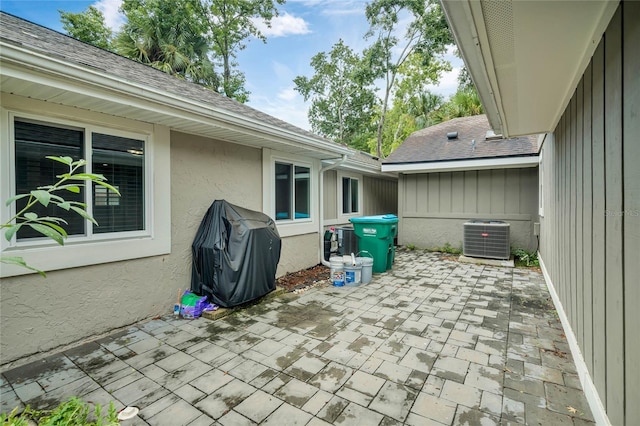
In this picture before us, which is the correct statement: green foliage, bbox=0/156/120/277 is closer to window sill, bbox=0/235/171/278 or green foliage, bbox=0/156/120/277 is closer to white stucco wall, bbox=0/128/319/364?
window sill, bbox=0/235/171/278

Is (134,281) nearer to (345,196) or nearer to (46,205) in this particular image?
(46,205)

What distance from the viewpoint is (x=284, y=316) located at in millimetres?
3773

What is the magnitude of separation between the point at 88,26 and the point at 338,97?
1392cm

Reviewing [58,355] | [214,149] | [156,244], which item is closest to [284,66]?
[214,149]

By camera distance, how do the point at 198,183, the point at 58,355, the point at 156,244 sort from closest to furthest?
the point at 58,355 < the point at 156,244 < the point at 198,183

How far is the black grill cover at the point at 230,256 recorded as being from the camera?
3.81 meters

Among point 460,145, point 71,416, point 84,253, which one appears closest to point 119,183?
point 84,253

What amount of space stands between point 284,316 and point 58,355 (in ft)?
7.40

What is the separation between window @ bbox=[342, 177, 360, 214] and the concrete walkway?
4884 mm

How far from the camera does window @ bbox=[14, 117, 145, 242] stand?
277 cm

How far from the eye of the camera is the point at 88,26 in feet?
46.5

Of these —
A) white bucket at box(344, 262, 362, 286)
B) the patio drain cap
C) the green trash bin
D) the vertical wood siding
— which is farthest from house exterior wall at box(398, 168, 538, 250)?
the patio drain cap

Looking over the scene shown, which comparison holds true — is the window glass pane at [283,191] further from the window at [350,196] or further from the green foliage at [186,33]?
the green foliage at [186,33]

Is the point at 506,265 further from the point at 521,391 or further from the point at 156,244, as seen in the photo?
the point at 156,244
